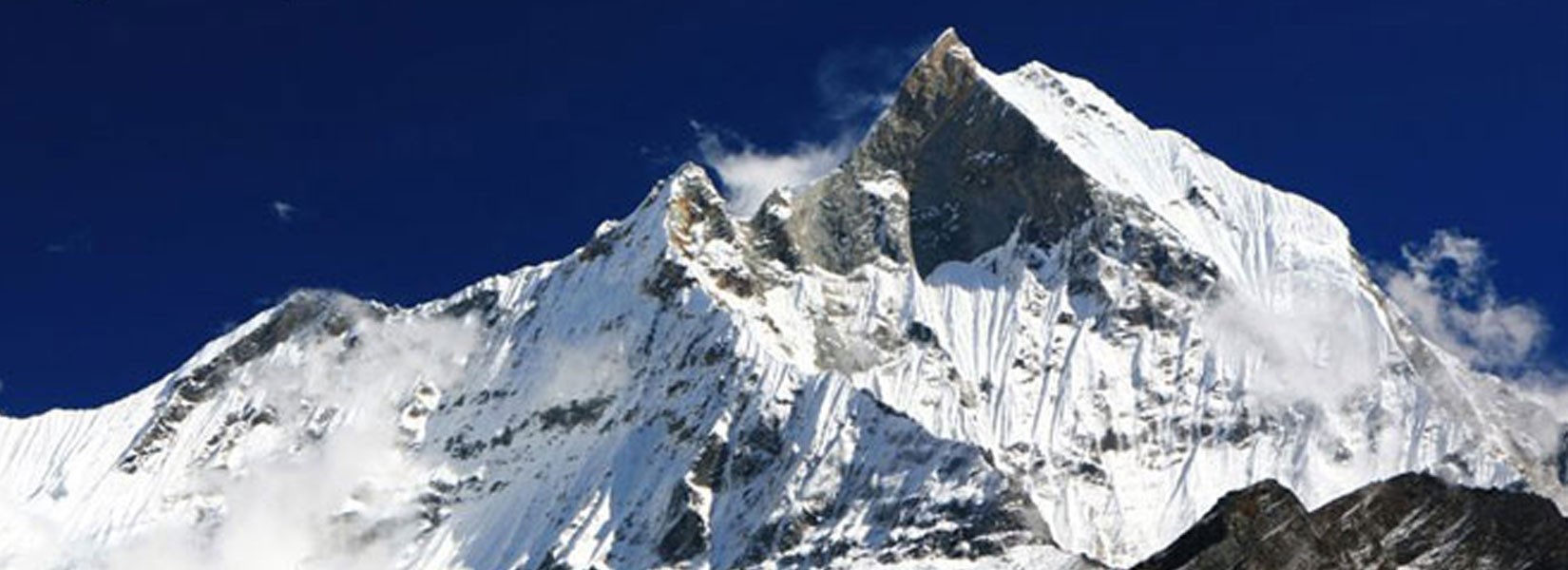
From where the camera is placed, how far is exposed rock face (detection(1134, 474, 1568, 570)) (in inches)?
5295

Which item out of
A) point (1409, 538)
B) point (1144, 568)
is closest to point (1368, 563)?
point (1409, 538)

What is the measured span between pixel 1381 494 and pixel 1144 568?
1226 centimetres

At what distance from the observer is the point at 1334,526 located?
140375mm

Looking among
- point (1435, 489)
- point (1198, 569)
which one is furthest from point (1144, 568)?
point (1435, 489)

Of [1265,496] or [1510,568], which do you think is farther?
[1265,496]

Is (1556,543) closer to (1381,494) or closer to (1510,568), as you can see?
(1510,568)

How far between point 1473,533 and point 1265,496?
36.8ft

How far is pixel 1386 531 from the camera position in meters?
140

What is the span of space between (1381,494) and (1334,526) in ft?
11.6

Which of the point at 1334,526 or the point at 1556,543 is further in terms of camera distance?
the point at 1334,526

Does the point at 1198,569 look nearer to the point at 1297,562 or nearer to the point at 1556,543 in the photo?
the point at 1297,562

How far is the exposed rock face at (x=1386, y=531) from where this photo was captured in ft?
441

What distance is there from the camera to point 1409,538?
138625mm

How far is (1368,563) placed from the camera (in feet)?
452
